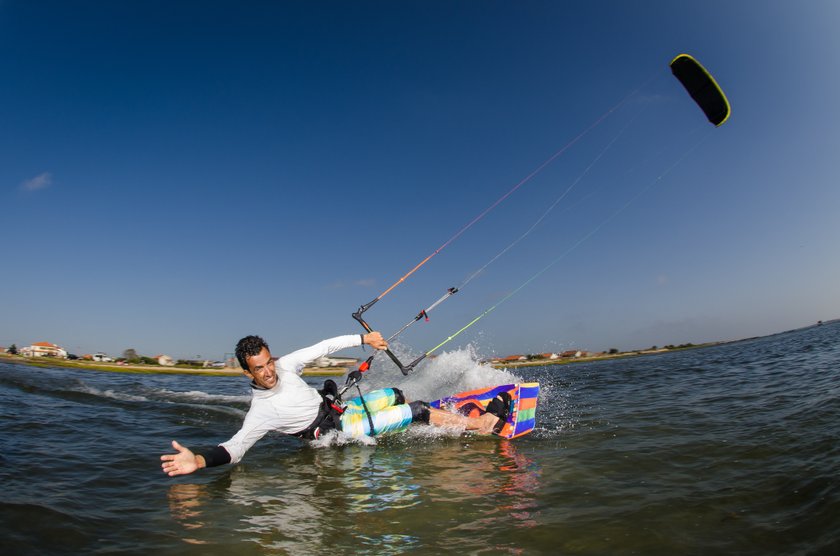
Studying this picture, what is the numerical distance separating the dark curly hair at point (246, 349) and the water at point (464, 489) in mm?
1496

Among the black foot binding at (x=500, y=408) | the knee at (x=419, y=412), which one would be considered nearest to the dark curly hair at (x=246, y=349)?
the knee at (x=419, y=412)

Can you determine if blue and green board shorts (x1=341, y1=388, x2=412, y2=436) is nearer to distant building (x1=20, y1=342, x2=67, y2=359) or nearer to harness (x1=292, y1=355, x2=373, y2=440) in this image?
harness (x1=292, y1=355, x2=373, y2=440)

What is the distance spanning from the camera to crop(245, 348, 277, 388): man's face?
6125mm

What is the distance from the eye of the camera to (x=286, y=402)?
6602mm

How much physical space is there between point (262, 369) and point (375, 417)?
2.17m

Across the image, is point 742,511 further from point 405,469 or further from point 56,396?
point 56,396

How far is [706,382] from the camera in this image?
1272 cm

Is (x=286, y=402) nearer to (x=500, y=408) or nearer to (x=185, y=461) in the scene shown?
(x=185, y=461)

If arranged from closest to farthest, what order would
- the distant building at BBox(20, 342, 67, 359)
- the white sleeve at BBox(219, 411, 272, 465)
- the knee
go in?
the white sleeve at BBox(219, 411, 272, 465)
the knee
the distant building at BBox(20, 342, 67, 359)

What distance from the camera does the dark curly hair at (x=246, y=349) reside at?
6137mm

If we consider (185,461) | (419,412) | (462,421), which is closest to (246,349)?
(185,461)

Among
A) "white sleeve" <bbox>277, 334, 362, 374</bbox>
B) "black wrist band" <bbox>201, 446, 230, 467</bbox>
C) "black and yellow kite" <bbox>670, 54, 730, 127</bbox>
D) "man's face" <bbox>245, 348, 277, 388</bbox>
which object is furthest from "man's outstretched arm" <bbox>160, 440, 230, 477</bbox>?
"black and yellow kite" <bbox>670, 54, 730, 127</bbox>

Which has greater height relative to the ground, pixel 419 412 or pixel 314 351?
pixel 314 351

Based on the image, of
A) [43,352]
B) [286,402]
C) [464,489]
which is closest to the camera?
[464,489]
